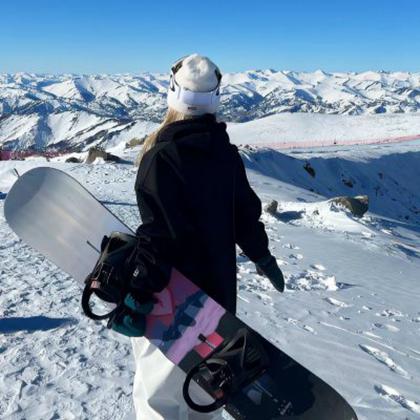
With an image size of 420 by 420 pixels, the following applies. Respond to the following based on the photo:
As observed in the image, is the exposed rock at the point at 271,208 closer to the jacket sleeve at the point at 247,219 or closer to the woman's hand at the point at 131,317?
the jacket sleeve at the point at 247,219

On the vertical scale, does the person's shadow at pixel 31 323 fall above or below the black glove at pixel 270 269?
below

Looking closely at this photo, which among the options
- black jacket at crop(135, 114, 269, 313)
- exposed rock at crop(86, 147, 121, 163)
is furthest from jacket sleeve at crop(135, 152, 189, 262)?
exposed rock at crop(86, 147, 121, 163)

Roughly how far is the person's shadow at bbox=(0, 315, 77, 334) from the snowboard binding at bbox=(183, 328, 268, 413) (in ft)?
8.97

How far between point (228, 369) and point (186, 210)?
90 cm

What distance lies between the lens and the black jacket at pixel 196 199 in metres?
2.50

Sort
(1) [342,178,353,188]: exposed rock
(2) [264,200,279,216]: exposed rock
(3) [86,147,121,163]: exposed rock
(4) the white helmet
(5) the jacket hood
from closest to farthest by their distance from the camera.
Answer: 1. (5) the jacket hood
2. (4) the white helmet
3. (2) [264,200,279,216]: exposed rock
4. (3) [86,147,121,163]: exposed rock
5. (1) [342,178,353,188]: exposed rock

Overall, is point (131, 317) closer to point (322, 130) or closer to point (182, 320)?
point (182, 320)

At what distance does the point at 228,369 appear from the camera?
255cm

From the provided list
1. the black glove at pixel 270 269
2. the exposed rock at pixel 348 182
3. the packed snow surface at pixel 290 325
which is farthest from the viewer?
the exposed rock at pixel 348 182

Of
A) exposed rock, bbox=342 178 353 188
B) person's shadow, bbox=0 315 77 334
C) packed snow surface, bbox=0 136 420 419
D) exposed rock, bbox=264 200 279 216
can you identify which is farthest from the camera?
exposed rock, bbox=342 178 353 188

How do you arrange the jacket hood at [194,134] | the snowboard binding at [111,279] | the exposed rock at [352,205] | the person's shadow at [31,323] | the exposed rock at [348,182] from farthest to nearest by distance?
the exposed rock at [348,182], the exposed rock at [352,205], the person's shadow at [31,323], the jacket hood at [194,134], the snowboard binding at [111,279]

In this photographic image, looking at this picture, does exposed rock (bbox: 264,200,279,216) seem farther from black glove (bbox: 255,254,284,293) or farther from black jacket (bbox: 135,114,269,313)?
black jacket (bbox: 135,114,269,313)

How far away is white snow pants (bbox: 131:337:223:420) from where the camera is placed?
8.67ft

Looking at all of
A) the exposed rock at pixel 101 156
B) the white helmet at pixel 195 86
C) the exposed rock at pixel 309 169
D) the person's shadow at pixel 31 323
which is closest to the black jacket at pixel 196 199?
the white helmet at pixel 195 86
